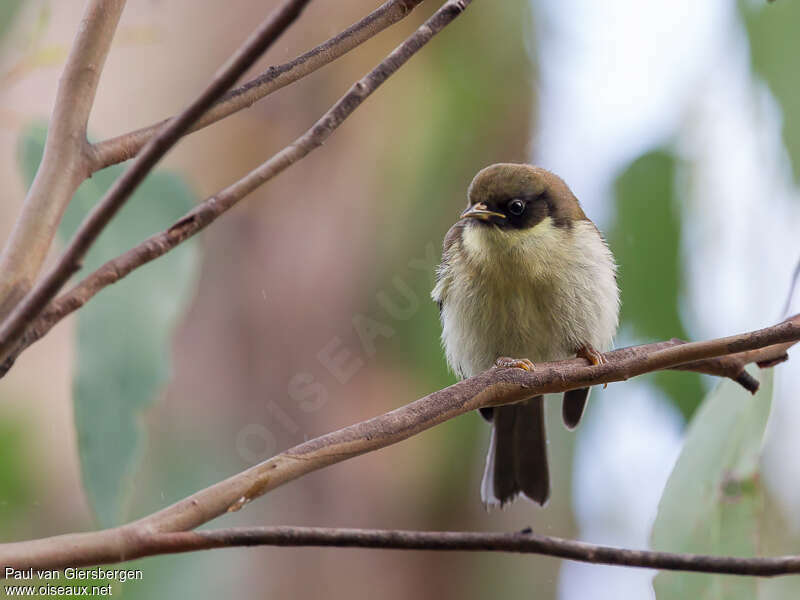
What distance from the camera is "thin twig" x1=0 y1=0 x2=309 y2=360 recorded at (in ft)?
2.56

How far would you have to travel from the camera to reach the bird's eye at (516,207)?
247 cm

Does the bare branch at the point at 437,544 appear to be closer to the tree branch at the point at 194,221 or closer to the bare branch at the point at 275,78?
the tree branch at the point at 194,221

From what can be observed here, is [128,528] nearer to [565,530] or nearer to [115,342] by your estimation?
[115,342]

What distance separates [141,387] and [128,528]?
2.93 ft

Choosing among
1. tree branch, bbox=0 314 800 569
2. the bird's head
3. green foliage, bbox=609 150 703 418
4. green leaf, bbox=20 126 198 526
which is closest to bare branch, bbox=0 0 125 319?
tree branch, bbox=0 314 800 569

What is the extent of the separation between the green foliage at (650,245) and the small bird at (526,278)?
0.33m

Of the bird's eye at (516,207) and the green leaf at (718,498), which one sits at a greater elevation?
the bird's eye at (516,207)

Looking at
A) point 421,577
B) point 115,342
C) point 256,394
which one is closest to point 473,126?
point 256,394

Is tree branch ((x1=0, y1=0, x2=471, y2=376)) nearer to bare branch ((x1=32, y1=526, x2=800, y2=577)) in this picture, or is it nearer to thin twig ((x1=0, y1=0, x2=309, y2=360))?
thin twig ((x1=0, y1=0, x2=309, y2=360))

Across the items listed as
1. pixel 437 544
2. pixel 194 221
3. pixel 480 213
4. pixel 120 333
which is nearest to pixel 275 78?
pixel 194 221

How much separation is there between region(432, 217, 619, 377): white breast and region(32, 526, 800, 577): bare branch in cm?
141

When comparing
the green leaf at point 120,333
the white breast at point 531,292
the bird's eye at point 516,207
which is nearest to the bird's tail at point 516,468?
the white breast at point 531,292

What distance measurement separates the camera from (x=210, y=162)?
3.84m

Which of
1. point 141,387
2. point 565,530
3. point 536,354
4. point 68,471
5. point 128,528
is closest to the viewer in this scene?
point 128,528
